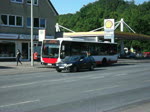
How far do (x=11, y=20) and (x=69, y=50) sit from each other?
13341 mm

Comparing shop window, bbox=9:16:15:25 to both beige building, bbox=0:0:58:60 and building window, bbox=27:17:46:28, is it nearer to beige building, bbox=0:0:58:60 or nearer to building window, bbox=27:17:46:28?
beige building, bbox=0:0:58:60

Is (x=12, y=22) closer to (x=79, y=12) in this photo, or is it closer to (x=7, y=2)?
(x=7, y=2)

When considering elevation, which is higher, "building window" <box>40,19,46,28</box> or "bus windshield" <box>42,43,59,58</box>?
"building window" <box>40,19,46,28</box>

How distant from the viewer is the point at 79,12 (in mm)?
137000

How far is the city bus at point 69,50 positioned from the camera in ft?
106

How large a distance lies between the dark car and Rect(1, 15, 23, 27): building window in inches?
652

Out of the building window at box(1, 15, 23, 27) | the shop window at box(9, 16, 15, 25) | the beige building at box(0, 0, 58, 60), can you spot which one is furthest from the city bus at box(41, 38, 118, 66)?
the shop window at box(9, 16, 15, 25)

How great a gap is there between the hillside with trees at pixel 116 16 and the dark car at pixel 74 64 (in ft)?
216

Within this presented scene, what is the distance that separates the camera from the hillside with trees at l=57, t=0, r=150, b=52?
9400cm

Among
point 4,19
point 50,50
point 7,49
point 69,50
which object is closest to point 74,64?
point 69,50

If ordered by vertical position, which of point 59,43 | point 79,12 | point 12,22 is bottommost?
point 59,43

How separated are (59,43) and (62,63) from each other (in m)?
5.12

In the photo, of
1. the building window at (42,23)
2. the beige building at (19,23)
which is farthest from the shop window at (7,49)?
the building window at (42,23)

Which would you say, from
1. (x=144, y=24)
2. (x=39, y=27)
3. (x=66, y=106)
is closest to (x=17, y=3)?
(x=39, y=27)
